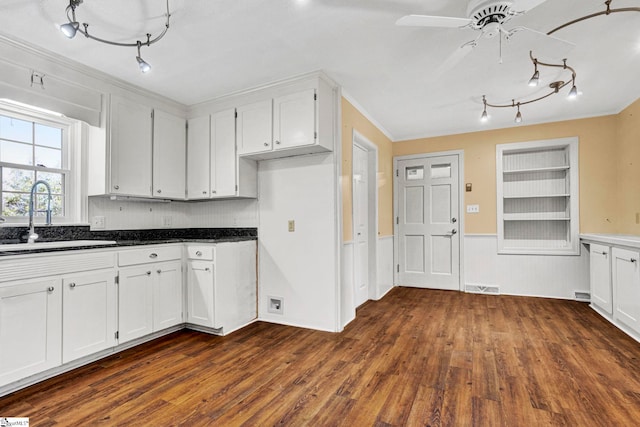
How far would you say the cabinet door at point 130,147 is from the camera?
3010 mm

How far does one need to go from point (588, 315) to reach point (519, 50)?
9.98 ft

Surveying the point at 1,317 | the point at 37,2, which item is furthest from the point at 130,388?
the point at 37,2

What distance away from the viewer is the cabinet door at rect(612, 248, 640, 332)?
2.81 meters

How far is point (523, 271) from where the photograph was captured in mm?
4500

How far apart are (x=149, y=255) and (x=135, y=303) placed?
422mm

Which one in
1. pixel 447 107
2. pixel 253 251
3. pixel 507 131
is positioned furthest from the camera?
pixel 507 131

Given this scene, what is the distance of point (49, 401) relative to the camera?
6.33ft

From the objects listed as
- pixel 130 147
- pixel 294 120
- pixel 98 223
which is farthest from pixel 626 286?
pixel 98 223

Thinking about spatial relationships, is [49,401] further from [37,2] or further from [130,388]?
[37,2]

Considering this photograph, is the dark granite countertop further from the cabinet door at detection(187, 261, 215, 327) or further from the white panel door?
the white panel door

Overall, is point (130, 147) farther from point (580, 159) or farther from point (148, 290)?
point (580, 159)

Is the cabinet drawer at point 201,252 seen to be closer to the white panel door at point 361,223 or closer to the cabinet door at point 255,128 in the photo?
the cabinet door at point 255,128

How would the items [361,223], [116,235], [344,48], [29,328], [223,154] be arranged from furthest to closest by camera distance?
[361,223] < [223,154] < [116,235] < [344,48] < [29,328]

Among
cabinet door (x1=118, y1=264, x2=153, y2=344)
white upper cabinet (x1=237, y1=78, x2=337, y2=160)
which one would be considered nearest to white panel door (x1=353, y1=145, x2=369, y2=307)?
white upper cabinet (x1=237, y1=78, x2=337, y2=160)
